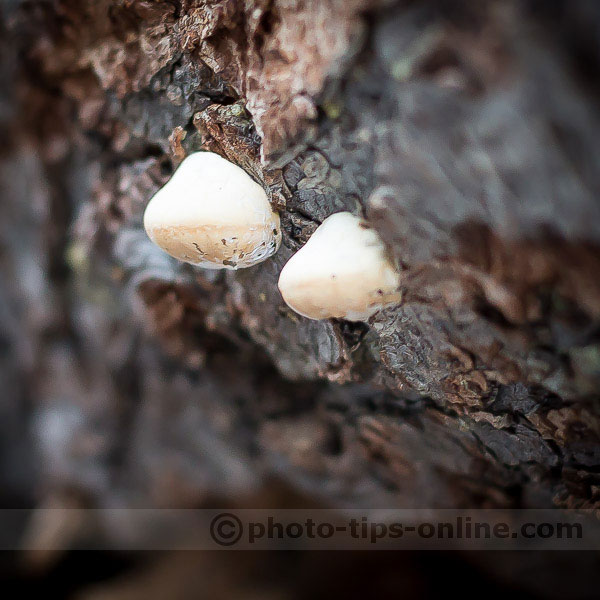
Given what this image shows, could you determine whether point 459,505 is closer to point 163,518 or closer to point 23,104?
point 163,518

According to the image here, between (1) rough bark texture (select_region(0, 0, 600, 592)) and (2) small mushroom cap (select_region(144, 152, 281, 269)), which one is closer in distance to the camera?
(1) rough bark texture (select_region(0, 0, 600, 592))

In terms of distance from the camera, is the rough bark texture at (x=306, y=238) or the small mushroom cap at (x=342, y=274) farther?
the small mushroom cap at (x=342, y=274)

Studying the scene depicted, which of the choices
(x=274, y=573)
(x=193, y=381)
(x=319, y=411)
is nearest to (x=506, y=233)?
(x=319, y=411)

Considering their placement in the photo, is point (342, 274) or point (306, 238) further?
point (306, 238)
